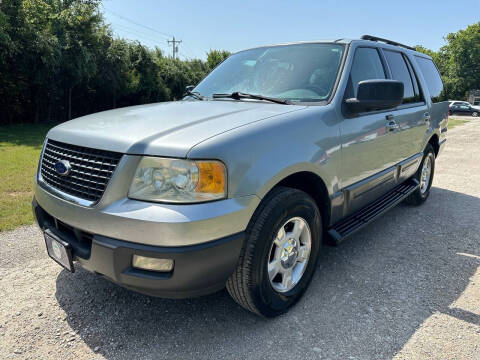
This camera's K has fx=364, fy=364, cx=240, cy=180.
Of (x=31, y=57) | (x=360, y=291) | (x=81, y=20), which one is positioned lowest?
(x=360, y=291)

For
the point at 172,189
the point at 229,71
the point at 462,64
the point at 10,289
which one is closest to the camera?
the point at 172,189

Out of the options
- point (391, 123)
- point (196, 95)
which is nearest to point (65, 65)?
point (196, 95)

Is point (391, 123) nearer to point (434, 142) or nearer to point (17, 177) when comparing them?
point (434, 142)

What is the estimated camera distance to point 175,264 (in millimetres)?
1864

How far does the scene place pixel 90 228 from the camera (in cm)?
202

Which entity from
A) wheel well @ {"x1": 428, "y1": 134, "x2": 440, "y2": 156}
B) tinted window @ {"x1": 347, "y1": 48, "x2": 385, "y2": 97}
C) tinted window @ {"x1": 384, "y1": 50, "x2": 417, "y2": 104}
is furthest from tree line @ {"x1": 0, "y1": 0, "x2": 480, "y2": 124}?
tinted window @ {"x1": 347, "y1": 48, "x2": 385, "y2": 97}

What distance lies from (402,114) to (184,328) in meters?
3.00

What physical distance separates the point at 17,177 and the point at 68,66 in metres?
10.2

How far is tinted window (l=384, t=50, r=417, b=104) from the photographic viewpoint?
386 centimetres

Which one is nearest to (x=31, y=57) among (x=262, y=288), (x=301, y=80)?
(x=301, y=80)

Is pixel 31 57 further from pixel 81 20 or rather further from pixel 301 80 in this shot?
pixel 301 80

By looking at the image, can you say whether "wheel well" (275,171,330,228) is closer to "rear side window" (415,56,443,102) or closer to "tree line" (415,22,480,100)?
"rear side window" (415,56,443,102)

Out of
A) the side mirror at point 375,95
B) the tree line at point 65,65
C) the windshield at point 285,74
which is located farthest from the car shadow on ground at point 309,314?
the tree line at point 65,65

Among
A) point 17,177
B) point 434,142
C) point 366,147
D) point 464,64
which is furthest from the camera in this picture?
point 464,64
